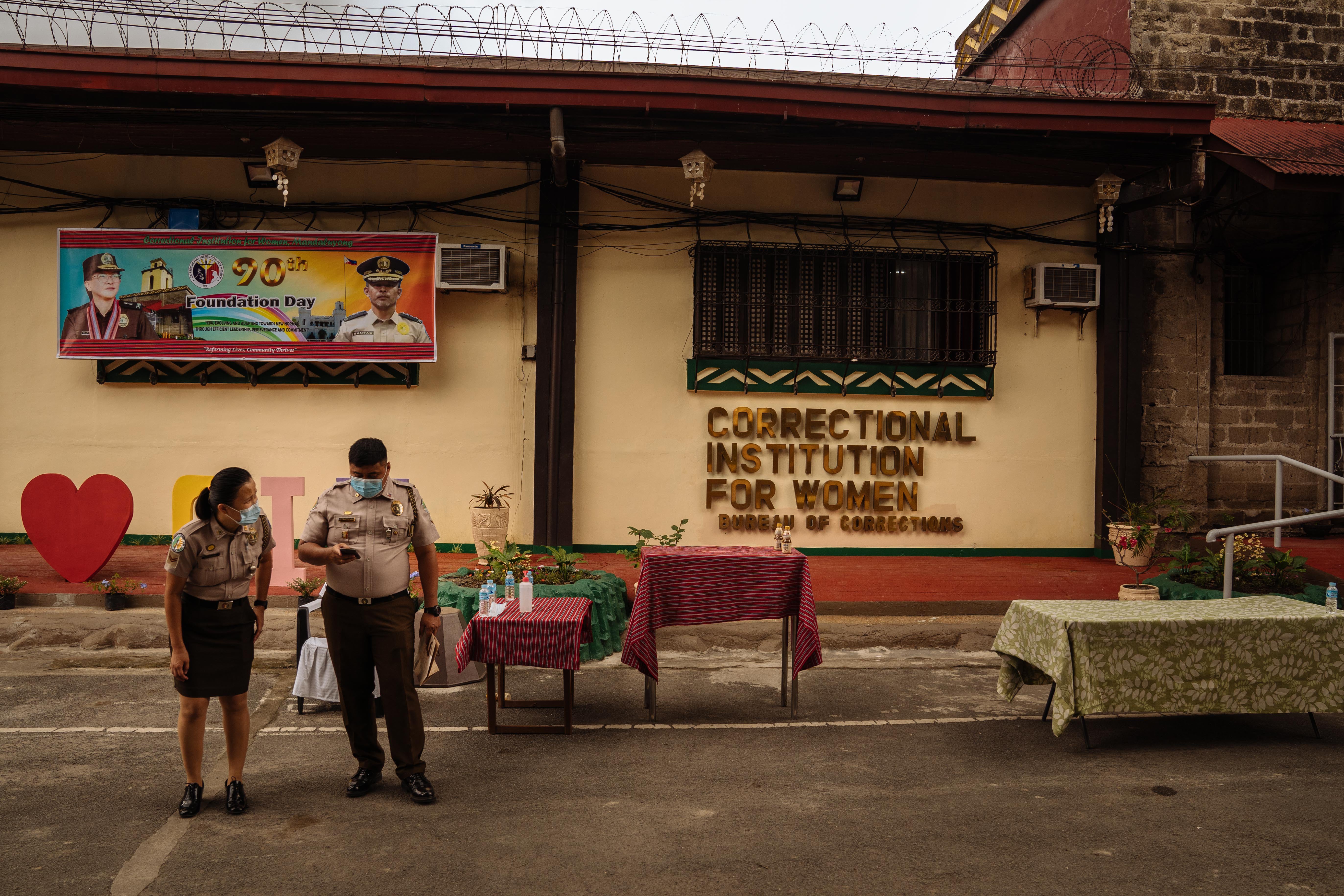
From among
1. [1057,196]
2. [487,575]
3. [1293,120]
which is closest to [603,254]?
[487,575]

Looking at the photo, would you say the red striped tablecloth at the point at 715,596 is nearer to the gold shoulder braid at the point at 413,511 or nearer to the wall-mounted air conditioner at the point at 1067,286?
the gold shoulder braid at the point at 413,511

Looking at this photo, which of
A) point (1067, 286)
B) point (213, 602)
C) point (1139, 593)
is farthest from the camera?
point (1067, 286)

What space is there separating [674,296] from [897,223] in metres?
2.91

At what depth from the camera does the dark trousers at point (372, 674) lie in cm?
445

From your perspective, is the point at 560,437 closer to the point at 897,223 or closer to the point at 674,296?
the point at 674,296

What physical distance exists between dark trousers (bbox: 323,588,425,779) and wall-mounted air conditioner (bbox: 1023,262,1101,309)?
29.0 ft

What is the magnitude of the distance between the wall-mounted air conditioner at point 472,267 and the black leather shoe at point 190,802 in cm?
679

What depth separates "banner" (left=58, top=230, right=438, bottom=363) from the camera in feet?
32.7

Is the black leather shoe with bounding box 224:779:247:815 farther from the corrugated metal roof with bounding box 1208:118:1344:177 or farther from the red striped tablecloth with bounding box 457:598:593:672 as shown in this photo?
the corrugated metal roof with bounding box 1208:118:1344:177

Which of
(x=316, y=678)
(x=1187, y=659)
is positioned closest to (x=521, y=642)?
(x=316, y=678)

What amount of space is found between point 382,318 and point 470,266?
3.92ft

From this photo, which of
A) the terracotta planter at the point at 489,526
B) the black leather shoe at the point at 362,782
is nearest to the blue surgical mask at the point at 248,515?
the black leather shoe at the point at 362,782

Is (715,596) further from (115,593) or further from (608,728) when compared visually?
(115,593)

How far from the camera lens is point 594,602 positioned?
6.61 meters
